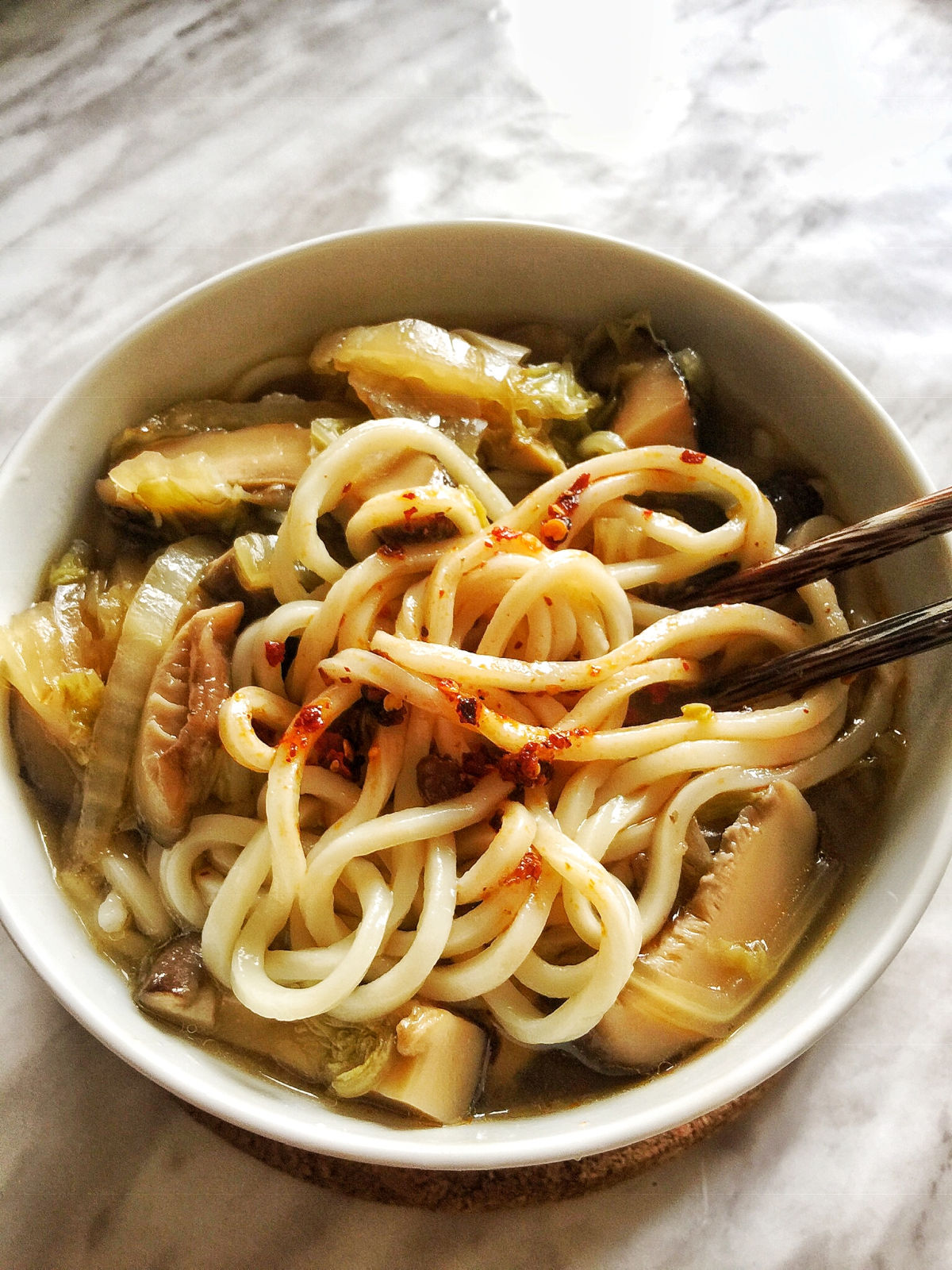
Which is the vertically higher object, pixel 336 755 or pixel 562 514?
pixel 562 514

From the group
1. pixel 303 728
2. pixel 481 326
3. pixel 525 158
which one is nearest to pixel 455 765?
pixel 303 728

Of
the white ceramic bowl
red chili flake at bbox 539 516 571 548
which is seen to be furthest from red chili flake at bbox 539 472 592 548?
the white ceramic bowl

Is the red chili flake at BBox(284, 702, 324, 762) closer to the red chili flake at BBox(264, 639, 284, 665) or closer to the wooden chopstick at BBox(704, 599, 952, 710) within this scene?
the red chili flake at BBox(264, 639, 284, 665)

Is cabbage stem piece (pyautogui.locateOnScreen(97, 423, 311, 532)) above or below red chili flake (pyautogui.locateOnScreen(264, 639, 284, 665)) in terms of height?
above

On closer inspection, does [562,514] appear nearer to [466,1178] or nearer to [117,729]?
[117,729]

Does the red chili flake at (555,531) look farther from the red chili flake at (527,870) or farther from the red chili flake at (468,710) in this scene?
the red chili flake at (527,870)

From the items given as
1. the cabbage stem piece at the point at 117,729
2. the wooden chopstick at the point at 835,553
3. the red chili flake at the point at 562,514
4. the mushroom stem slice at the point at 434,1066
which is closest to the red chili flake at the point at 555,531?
the red chili flake at the point at 562,514

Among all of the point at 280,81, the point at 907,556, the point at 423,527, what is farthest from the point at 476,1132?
the point at 280,81

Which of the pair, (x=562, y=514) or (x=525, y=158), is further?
(x=525, y=158)
